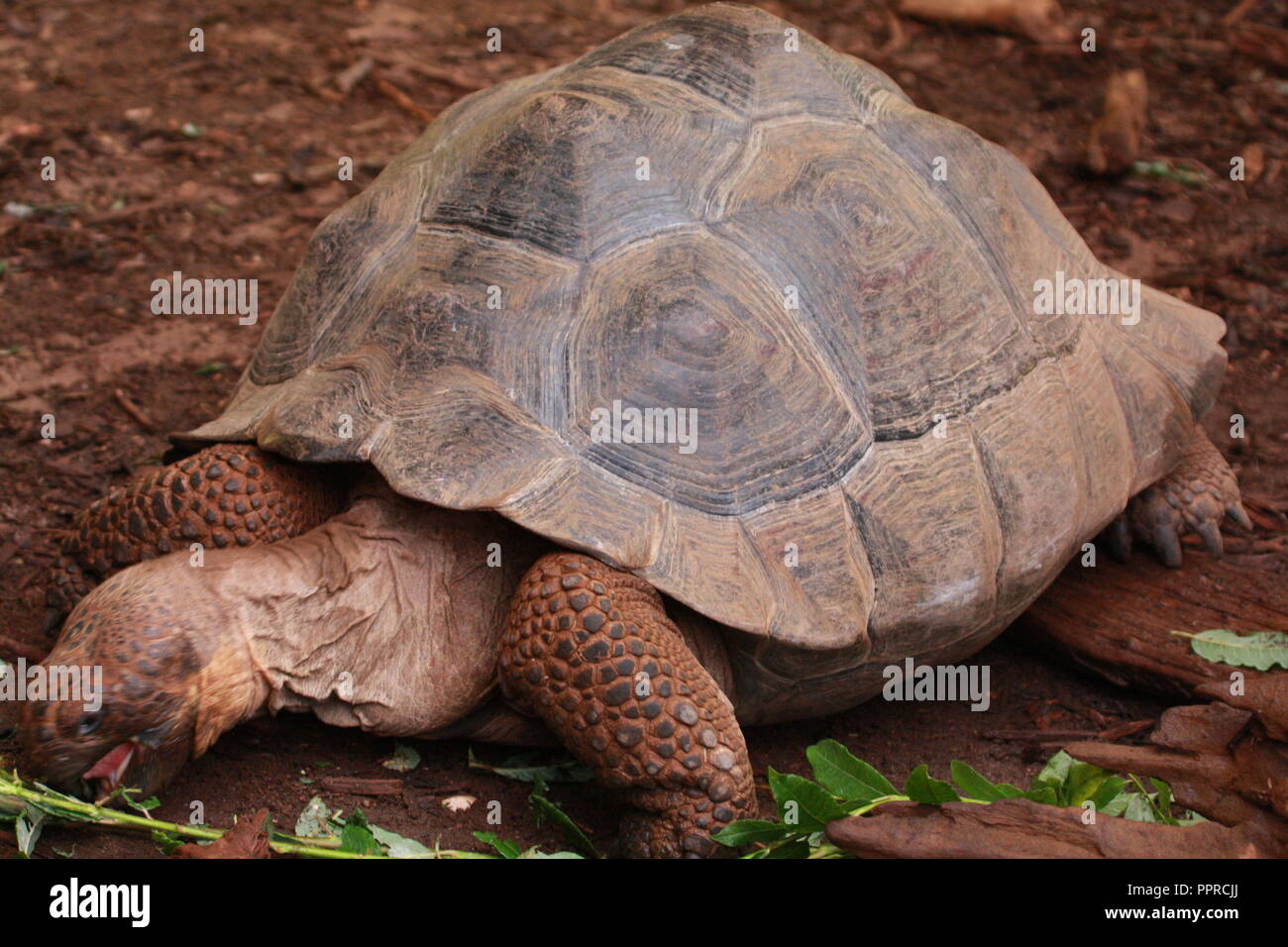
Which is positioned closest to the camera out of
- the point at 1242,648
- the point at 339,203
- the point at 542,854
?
the point at 542,854

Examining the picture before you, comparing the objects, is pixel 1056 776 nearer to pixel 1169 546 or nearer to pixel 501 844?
pixel 1169 546

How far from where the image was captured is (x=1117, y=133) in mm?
7070

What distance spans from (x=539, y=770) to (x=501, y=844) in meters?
0.44

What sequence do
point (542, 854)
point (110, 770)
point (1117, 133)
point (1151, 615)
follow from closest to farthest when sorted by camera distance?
point (110, 770) → point (542, 854) → point (1151, 615) → point (1117, 133)

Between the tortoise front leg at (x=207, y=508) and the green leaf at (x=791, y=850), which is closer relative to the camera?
the green leaf at (x=791, y=850)

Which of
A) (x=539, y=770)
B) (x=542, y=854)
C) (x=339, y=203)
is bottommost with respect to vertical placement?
(x=542, y=854)

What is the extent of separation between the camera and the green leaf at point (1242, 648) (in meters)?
3.99

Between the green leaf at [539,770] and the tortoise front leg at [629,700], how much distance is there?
0.35 m

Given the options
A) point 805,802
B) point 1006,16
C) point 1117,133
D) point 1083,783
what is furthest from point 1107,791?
point 1006,16

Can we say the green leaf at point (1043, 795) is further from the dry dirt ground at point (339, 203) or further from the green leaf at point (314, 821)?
the green leaf at point (314, 821)

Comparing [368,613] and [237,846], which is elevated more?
[368,613]

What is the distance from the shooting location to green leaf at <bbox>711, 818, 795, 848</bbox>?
309 centimetres

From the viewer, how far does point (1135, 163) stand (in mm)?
7086

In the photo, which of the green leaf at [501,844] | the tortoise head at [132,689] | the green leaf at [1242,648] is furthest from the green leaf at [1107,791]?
the tortoise head at [132,689]
